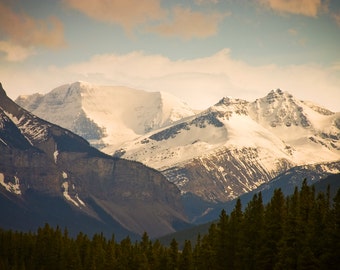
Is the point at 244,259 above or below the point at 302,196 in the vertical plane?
below

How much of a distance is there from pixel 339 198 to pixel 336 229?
6.40 metres

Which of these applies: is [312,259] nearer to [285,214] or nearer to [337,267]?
[337,267]

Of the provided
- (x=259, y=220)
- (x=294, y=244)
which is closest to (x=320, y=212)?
(x=294, y=244)

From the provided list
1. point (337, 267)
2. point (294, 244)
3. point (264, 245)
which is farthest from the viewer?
point (264, 245)

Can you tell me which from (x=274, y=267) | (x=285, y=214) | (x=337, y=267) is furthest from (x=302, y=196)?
(x=337, y=267)

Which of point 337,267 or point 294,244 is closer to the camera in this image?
point 337,267

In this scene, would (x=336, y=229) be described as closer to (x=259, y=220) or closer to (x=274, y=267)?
(x=274, y=267)

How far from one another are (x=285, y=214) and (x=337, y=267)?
92.8 feet

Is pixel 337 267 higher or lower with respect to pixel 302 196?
lower

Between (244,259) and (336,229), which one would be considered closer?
(336,229)

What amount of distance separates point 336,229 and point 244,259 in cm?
3480

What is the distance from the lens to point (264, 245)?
188500 mm

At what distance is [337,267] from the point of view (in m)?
164

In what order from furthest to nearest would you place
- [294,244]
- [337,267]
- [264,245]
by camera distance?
[264,245], [294,244], [337,267]
